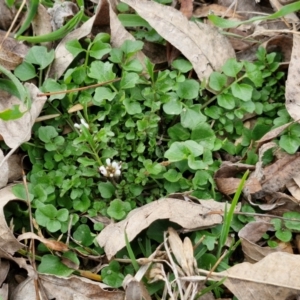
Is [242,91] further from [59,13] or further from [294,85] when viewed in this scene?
[59,13]

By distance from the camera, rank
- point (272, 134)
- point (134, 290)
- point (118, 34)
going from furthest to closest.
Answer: point (118, 34)
point (272, 134)
point (134, 290)

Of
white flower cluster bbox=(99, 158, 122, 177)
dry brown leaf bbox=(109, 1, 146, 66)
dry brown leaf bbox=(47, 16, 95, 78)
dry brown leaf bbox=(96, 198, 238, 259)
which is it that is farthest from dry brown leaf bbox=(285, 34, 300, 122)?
dry brown leaf bbox=(47, 16, 95, 78)

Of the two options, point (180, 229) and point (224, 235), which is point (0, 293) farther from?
point (224, 235)

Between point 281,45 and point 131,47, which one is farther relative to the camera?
point 281,45

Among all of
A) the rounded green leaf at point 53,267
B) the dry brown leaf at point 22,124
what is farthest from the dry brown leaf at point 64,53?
Result: the rounded green leaf at point 53,267

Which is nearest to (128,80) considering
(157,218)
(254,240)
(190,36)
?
(190,36)

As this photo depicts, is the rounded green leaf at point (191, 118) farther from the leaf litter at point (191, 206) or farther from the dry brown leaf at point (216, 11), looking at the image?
the dry brown leaf at point (216, 11)
